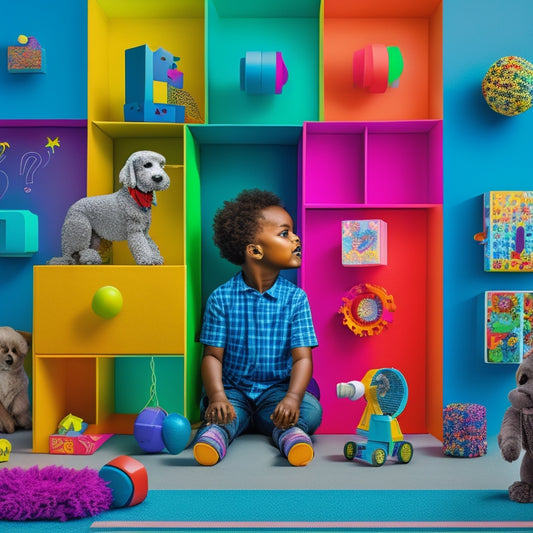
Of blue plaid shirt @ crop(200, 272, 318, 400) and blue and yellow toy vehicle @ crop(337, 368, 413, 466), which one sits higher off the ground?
blue plaid shirt @ crop(200, 272, 318, 400)

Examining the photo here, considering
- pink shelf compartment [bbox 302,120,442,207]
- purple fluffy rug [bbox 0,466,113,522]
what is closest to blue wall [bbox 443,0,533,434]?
pink shelf compartment [bbox 302,120,442,207]

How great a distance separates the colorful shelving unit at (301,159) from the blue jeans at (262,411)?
0.21 meters

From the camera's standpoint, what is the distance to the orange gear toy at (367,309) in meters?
3.22

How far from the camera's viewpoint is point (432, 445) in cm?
297

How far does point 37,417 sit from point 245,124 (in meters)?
1.57

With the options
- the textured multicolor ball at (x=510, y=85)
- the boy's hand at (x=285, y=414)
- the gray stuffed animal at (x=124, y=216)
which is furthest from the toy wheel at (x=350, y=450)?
the textured multicolor ball at (x=510, y=85)

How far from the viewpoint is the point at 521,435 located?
218 centimetres

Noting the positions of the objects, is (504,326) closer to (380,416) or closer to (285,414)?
(380,416)

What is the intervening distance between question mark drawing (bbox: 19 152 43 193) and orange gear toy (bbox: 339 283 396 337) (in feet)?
5.18

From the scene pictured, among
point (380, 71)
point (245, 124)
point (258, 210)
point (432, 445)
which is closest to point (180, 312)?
point (258, 210)

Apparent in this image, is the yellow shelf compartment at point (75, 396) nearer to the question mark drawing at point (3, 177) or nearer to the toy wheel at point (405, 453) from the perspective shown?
the question mark drawing at point (3, 177)

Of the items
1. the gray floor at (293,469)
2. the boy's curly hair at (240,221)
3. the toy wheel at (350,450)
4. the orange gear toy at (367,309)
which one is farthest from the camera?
the orange gear toy at (367,309)

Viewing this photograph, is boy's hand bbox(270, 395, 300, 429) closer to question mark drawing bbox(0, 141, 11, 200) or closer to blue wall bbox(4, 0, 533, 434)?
blue wall bbox(4, 0, 533, 434)

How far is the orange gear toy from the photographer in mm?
3219
